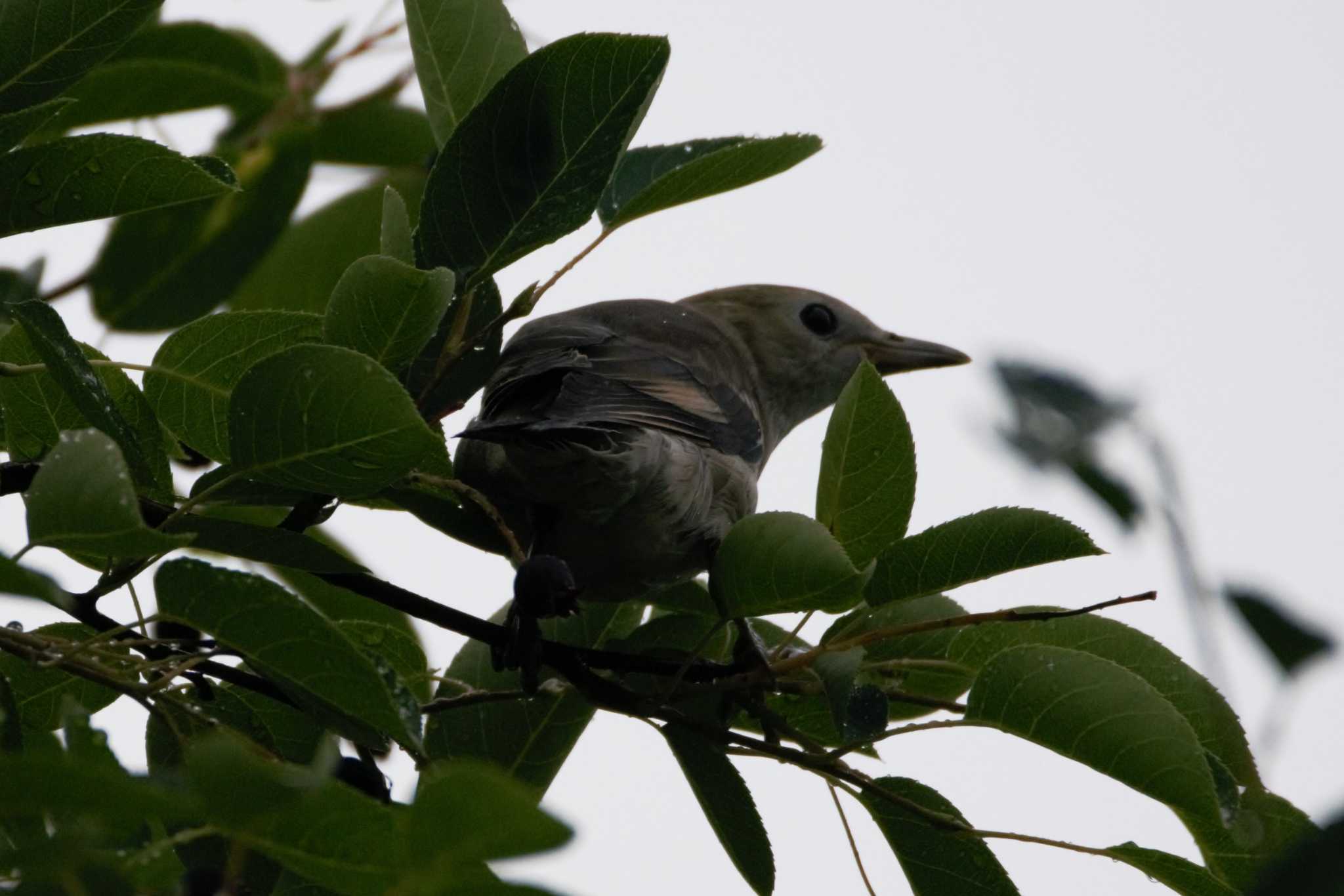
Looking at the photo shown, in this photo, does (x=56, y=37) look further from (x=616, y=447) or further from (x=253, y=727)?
(x=616, y=447)

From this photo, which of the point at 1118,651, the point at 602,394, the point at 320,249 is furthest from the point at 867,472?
the point at 320,249

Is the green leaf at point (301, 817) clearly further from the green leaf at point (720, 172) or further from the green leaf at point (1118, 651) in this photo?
the green leaf at point (720, 172)

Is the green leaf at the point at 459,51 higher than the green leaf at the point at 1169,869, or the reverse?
the green leaf at the point at 459,51

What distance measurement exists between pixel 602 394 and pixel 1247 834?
190 cm

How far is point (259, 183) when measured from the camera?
366 centimetres

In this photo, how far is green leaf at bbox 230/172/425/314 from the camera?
4094 mm

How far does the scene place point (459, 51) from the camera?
9.90ft

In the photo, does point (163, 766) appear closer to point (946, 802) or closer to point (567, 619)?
point (567, 619)

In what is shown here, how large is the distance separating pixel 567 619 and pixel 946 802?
101 centimetres

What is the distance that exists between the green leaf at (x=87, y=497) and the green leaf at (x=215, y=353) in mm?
694

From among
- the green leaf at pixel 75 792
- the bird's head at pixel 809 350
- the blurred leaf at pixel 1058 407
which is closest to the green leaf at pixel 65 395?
the green leaf at pixel 75 792

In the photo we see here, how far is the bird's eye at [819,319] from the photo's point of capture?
604 centimetres

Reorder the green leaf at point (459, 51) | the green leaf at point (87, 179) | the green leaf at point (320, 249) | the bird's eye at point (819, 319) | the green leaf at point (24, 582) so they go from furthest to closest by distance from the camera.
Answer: the bird's eye at point (819, 319)
the green leaf at point (320, 249)
the green leaf at point (459, 51)
the green leaf at point (87, 179)
the green leaf at point (24, 582)

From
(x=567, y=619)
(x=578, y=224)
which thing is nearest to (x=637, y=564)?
(x=567, y=619)
